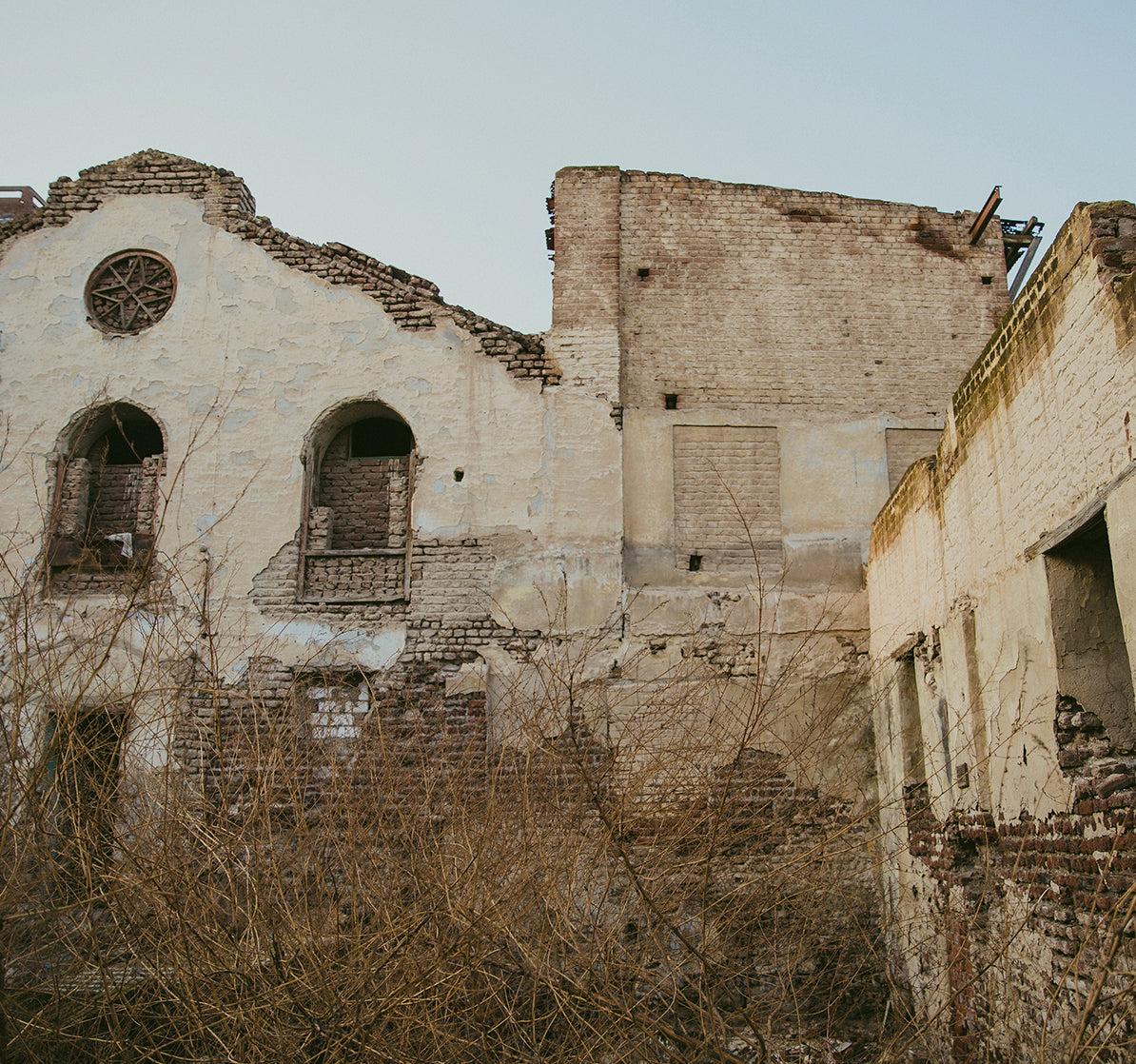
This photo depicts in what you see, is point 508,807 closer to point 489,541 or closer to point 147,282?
point 489,541

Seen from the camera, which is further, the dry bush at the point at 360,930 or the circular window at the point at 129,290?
the circular window at the point at 129,290

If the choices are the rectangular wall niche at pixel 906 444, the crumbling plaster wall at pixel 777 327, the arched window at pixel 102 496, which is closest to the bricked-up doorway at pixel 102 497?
the arched window at pixel 102 496

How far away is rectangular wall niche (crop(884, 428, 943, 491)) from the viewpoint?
33.0 feet

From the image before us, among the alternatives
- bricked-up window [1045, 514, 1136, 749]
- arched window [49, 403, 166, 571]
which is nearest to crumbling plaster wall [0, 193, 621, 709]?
arched window [49, 403, 166, 571]

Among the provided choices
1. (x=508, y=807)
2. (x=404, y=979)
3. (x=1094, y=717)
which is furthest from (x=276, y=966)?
(x=1094, y=717)

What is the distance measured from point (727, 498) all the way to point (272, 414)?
446 cm

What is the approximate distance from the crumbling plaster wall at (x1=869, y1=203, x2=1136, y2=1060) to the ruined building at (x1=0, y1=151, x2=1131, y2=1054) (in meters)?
1.48

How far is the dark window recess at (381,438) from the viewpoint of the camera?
1052 centimetres

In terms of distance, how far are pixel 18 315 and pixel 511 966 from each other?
884 centimetres

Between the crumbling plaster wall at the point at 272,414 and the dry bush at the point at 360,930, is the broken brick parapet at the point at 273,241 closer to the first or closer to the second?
the crumbling plaster wall at the point at 272,414

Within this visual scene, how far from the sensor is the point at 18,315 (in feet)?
34.4

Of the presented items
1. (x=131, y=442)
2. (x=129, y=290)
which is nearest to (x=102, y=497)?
(x=131, y=442)

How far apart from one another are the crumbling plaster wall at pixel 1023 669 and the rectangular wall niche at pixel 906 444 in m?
2.66

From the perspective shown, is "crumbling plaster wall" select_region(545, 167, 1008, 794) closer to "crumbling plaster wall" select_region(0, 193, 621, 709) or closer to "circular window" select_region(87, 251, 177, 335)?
"crumbling plaster wall" select_region(0, 193, 621, 709)
